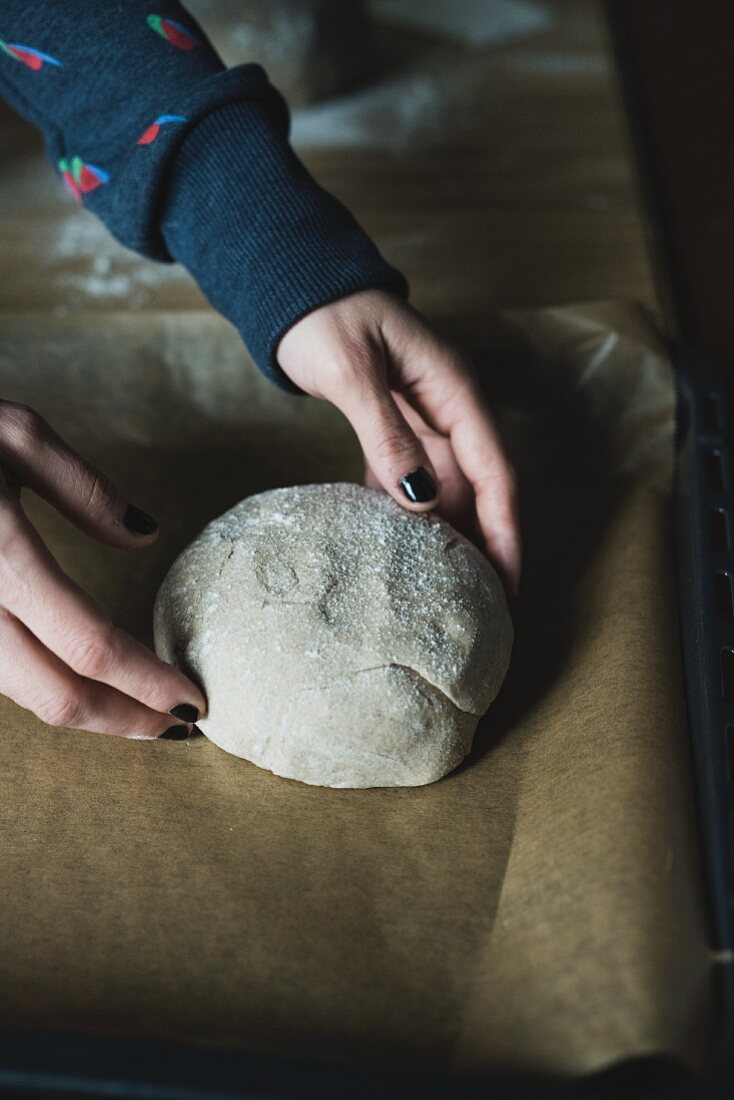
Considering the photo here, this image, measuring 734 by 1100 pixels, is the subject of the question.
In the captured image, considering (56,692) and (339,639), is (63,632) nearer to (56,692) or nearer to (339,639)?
(56,692)

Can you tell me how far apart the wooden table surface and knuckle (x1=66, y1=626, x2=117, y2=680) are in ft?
2.83

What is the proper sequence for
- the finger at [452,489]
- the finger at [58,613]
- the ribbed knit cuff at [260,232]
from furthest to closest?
the finger at [452,489]
the ribbed knit cuff at [260,232]
the finger at [58,613]

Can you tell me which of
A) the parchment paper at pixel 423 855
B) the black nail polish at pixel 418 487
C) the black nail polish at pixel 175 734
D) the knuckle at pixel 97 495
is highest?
the knuckle at pixel 97 495

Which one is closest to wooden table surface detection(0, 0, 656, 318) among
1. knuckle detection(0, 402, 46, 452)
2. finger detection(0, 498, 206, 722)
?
knuckle detection(0, 402, 46, 452)

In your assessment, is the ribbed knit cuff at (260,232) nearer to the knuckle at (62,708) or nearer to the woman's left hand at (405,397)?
the woman's left hand at (405,397)

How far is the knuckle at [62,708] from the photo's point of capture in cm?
86

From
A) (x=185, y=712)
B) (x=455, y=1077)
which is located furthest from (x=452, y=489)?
(x=455, y=1077)

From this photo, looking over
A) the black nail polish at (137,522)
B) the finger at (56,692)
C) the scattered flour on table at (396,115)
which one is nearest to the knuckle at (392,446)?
the black nail polish at (137,522)

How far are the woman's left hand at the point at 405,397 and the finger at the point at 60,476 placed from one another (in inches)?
10.5

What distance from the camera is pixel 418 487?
3.34ft

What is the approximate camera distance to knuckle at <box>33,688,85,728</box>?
86 centimetres

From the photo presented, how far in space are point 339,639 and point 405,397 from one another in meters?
0.36

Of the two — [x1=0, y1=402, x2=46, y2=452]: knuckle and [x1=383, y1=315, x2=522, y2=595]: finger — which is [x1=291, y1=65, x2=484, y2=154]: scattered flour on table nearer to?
[x1=383, y1=315, x2=522, y2=595]: finger

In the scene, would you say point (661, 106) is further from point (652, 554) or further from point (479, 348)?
point (652, 554)
